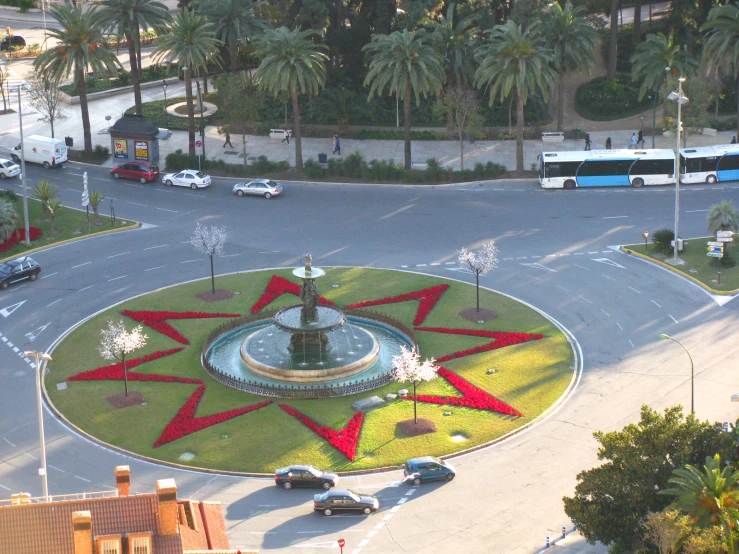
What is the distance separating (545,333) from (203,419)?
861 inches

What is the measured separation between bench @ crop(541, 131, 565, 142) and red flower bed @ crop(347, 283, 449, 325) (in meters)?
35.6

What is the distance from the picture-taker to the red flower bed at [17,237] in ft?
269

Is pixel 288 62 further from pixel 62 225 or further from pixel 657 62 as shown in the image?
pixel 657 62

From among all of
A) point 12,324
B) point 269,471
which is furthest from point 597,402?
point 12,324

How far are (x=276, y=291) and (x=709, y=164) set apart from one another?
4005 centimetres

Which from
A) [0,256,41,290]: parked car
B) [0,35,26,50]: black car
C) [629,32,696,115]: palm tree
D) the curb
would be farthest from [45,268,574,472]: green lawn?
[0,35,26,50]: black car

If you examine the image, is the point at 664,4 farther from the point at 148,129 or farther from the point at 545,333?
the point at 545,333

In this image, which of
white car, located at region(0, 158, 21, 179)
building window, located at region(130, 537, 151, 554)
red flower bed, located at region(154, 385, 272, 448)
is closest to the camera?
building window, located at region(130, 537, 151, 554)

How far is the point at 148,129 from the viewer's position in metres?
101

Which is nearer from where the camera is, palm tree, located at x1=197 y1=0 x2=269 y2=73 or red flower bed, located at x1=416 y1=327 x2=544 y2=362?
red flower bed, located at x1=416 y1=327 x2=544 y2=362

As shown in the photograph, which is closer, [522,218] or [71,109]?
[522,218]

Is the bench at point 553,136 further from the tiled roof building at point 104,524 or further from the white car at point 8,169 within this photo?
the tiled roof building at point 104,524

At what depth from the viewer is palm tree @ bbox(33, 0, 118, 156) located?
3878 inches

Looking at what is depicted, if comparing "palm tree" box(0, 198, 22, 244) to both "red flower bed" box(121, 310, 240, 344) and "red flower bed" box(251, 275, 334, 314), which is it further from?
"red flower bed" box(251, 275, 334, 314)
